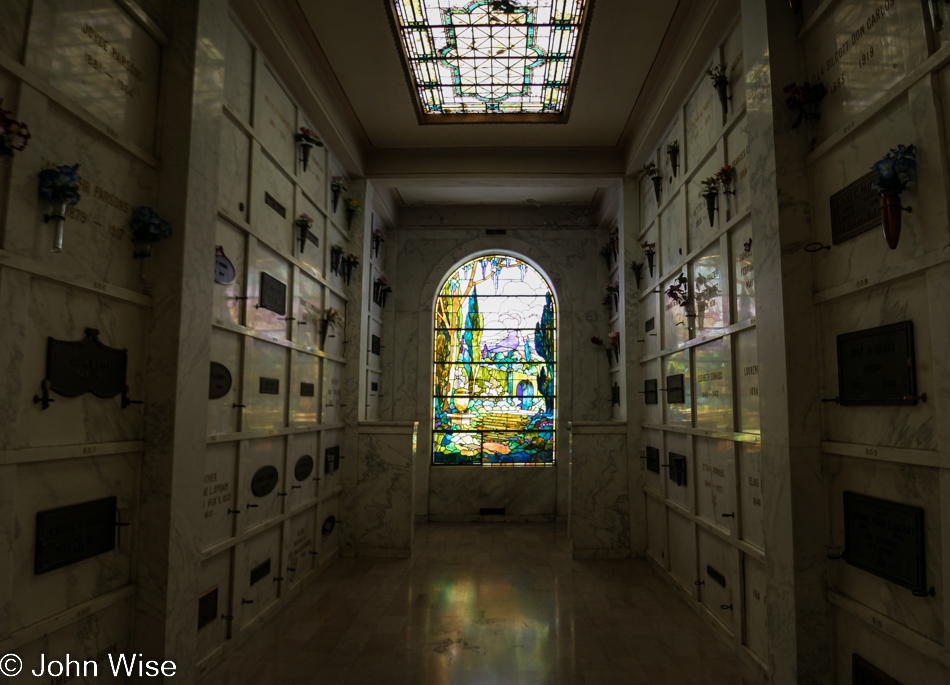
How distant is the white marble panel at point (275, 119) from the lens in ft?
14.5

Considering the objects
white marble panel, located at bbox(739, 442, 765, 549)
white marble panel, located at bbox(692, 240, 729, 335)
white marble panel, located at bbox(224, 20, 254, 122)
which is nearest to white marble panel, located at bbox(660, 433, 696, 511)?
white marble panel, located at bbox(739, 442, 765, 549)

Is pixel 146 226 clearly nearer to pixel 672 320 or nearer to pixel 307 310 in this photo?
pixel 307 310

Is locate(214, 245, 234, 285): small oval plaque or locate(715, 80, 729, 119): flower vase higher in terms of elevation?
locate(715, 80, 729, 119): flower vase

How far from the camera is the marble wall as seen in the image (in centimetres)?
849

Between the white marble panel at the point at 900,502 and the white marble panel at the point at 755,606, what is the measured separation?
0.77m

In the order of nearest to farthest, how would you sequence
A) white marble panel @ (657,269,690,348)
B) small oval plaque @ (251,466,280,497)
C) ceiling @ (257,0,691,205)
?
small oval plaque @ (251,466,280,497) < ceiling @ (257,0,691,205) < white marble panel @ (657,269,690,348)

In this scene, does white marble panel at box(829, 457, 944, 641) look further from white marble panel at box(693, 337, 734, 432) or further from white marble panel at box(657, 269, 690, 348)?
white marble panel at box(657, 269, 690, 348)

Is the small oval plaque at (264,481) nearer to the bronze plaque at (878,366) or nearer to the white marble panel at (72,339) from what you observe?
the white marble panel at (72,339)

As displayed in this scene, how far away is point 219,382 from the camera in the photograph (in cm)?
368

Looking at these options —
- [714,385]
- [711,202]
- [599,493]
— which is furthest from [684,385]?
[599,493]

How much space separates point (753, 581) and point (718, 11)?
390 cm

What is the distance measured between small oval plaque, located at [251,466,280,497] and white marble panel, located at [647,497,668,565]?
366 cm

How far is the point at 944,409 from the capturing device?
6.95ft

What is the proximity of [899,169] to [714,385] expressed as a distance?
232 centimetres
